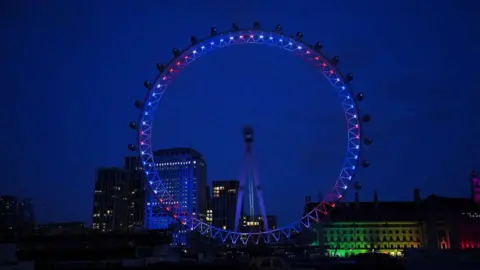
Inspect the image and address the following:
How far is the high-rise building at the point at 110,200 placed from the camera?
148 metres

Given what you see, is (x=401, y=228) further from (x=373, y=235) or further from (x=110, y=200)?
(x=110, y=200)

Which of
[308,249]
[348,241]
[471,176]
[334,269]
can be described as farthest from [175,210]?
[471,176]

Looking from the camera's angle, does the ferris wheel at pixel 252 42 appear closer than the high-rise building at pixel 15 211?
Yes

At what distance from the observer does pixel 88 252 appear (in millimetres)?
33469

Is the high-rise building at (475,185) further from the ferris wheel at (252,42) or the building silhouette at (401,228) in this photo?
the ferris wheel at (252,42)

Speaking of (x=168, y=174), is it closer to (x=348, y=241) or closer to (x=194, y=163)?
(x=194, y=163)

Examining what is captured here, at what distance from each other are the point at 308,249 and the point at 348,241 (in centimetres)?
2633

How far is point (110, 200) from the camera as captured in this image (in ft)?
500

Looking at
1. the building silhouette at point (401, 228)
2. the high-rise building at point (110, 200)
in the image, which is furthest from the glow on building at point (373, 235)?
the high-rise building at point (110, 200)

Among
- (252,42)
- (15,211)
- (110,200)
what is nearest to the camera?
Answer: (252,42)

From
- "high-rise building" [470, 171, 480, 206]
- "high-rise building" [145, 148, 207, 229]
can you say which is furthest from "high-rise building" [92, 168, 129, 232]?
"high-rise building" [470, 171, 480, 206]

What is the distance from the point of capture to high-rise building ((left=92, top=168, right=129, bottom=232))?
148375 mm

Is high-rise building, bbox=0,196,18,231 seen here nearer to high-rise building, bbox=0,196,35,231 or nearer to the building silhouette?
high-rise building, bbox=0,196,35,231

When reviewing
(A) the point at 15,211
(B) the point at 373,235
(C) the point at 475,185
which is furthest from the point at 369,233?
(A) the point at 15,211
